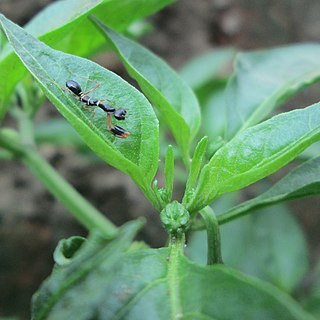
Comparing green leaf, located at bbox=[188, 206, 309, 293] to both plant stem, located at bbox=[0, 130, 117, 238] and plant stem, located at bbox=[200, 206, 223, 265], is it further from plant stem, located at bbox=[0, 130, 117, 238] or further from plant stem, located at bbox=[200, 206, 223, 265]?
plant stem, located at bbox=[200, 206, 223, 265]

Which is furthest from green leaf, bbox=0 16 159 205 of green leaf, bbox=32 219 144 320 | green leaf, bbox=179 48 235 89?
green leaf, bbox=179 48 235 89

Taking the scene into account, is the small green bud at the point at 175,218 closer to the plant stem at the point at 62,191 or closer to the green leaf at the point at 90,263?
the green leaf at the point at 90,263

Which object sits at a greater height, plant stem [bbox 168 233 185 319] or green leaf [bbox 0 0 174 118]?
green leaf [bbox 0 0 174 118]

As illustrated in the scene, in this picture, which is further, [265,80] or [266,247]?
[266,247]

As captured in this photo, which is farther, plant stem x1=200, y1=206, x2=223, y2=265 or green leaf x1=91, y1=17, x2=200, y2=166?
green leaf x1=91, y1=17, x2=200, y2=166

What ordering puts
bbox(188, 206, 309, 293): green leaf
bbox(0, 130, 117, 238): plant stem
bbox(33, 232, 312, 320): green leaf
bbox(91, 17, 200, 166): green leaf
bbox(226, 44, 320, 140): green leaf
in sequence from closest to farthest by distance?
bbox(33, 232, 312, 320): green leaf → bbox(91, 17, 200, 166): green leaf → bbox(226, 44, 320, 140): green leaf → bbox(0, 130, 117, 238): plant stem → bbox(188, 206, 309, 293): green leaf

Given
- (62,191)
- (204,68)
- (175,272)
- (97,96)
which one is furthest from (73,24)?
(204,68)

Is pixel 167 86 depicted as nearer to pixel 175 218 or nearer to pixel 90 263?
pixel 175 218
